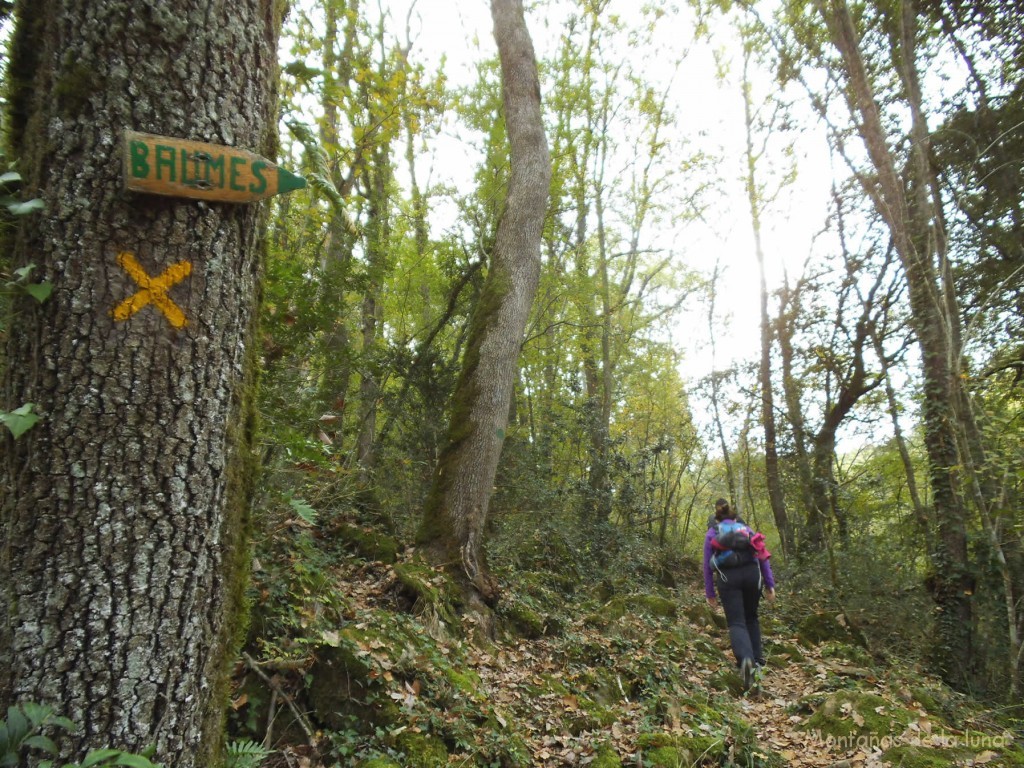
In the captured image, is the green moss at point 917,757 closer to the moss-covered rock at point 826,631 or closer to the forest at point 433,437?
the forest at point 433,437

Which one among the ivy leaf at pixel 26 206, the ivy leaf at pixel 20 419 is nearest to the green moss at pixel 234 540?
the ivy leaf at pixel 20 419

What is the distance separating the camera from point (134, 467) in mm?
1776

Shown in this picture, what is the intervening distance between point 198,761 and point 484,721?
8.18 ft

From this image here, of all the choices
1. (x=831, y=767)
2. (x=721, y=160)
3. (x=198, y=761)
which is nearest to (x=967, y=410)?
(x=831, y=767)

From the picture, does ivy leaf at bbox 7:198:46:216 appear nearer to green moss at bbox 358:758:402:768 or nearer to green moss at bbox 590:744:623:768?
green moss at bbox 358:758:402:768

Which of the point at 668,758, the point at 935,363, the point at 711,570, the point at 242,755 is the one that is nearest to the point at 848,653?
the point at 711,570

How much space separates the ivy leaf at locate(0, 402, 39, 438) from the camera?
1611mm

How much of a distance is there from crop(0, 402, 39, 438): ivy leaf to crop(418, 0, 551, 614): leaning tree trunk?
16.1ft

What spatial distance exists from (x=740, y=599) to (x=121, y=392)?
651 centimetres

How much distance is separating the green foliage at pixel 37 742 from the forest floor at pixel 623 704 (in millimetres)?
1721

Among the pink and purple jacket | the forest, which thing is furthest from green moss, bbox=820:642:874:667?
the pink and purple jacket

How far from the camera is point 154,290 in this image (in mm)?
1854

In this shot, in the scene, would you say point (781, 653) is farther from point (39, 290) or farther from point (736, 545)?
point (39, 290)

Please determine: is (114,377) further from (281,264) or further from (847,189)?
(847,189)
